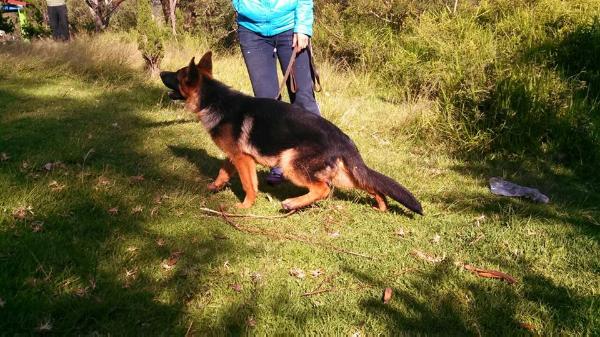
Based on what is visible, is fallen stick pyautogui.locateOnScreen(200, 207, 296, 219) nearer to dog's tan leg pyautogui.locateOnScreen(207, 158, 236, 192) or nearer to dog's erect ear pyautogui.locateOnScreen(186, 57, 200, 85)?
dog's tan leg pyautogui.locateOnScreen(207, 158, 236, 192)

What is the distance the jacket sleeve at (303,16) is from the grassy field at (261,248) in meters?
1.70

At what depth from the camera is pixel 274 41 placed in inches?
180

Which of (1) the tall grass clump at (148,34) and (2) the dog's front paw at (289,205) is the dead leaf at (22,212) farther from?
(1) the tall grass clump at (148,34)

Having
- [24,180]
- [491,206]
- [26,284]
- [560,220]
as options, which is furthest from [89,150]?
[560,220]

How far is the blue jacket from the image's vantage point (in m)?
4.32

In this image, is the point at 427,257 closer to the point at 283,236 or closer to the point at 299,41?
the point at 283,236

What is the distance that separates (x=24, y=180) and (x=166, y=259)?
1.77 m

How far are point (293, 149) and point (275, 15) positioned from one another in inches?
55.6

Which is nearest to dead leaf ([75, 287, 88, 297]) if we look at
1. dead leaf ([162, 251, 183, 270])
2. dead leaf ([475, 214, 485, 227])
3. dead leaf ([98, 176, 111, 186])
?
dead leaf ([162, 251, 183, 270])

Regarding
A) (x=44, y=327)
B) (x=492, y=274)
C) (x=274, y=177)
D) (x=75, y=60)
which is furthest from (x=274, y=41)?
(x=75, y=60)

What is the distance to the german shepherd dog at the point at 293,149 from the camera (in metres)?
3.97

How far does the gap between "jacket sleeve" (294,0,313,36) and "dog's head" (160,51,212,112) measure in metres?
0.95

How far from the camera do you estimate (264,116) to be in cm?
407

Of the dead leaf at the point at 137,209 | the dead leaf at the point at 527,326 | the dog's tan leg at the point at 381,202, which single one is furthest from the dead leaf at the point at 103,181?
the dead leaf at the point at 527,326
